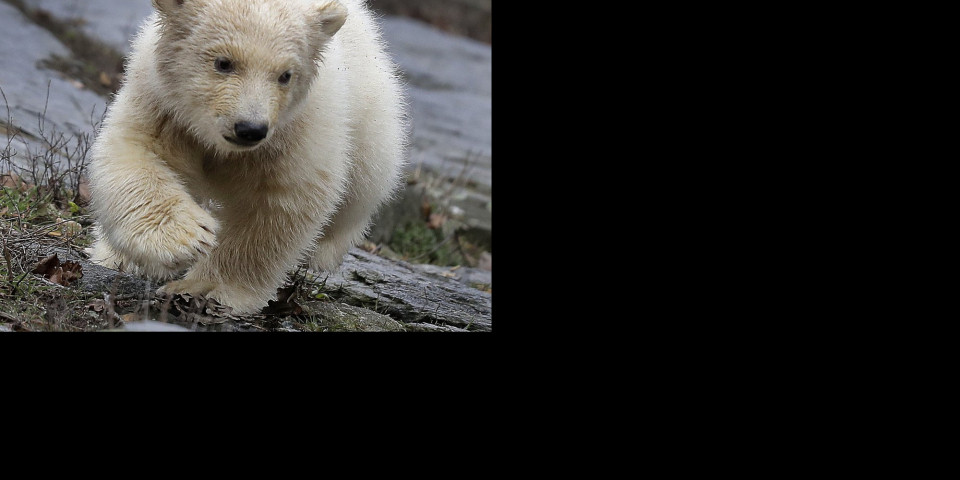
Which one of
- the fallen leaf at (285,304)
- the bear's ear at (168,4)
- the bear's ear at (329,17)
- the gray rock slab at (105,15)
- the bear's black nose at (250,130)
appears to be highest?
the bear's ear at (329,17)

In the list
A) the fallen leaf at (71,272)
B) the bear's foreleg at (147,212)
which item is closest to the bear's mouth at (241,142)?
the bear's foreleg at (147,212)

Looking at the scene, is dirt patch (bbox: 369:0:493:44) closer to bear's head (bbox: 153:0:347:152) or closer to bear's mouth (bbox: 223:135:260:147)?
bear's head (bbox: 153:0:347:152)

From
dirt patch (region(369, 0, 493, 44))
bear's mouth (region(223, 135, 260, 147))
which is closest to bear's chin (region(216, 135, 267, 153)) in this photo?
bear's mouth (region(223, 135, 260, 147))

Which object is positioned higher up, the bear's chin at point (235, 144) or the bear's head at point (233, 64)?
the bear's head at point (233, 64)

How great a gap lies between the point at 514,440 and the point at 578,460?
231 mm

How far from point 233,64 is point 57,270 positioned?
1110 mm

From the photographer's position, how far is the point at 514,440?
3.42m

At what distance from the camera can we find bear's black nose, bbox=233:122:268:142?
3.39m

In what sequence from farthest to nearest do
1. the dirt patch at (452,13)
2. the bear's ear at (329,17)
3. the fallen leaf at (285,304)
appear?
the dirt patch at (452,13) → the fallen leaf at (285,304) → the bear's ear at (329,17)

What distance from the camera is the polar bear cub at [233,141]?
3504 millimetres

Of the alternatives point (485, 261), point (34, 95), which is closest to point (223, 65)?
point (34, 95)

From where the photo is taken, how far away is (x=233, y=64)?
348 centimetres

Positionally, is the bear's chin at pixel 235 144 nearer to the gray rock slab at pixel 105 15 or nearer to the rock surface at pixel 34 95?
the rock surface at pixel 34 95

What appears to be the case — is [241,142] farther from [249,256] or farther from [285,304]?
[285,304]
